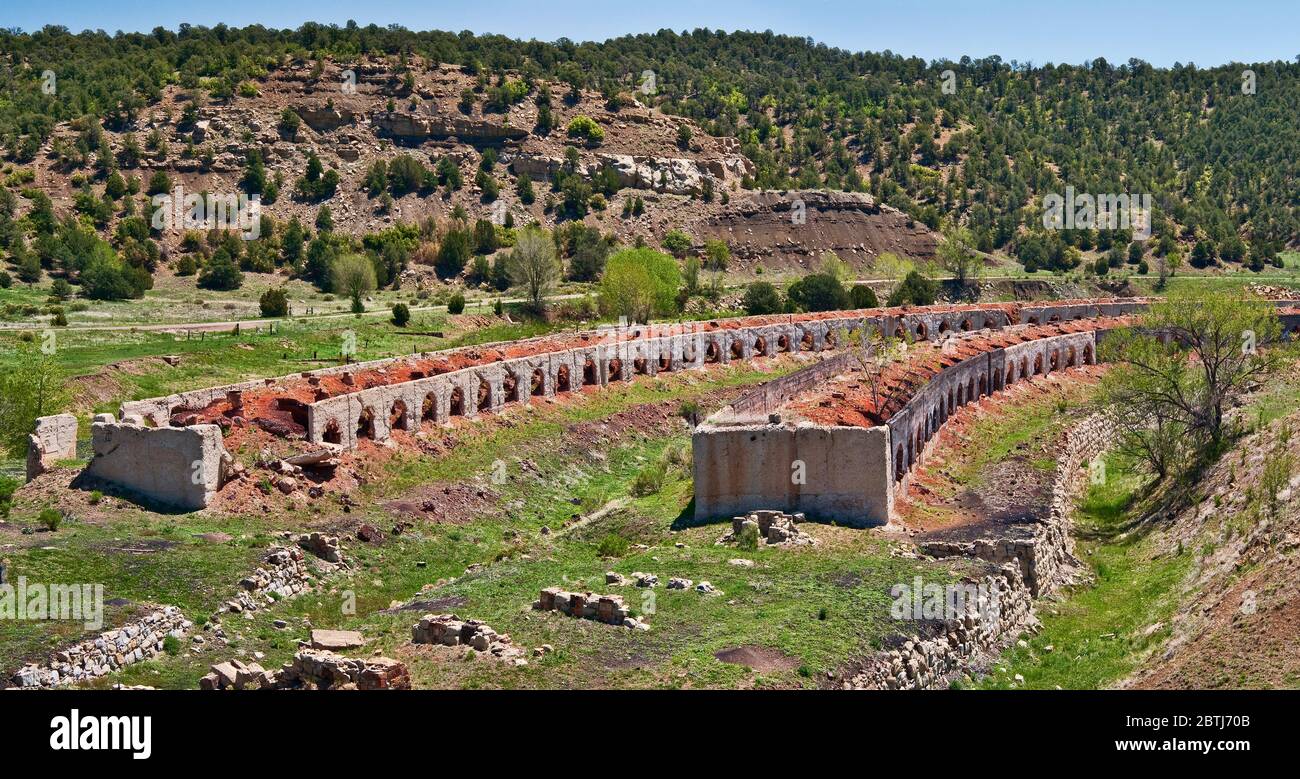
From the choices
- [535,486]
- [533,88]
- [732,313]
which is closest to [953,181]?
[533,88]

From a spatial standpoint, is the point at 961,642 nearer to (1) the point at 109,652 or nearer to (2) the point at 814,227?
(1) the point at 109,652

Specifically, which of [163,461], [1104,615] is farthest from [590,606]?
[163,461]

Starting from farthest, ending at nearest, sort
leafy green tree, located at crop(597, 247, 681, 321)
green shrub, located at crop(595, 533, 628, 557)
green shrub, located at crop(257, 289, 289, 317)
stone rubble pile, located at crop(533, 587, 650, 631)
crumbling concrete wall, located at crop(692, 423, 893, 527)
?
leafy green tree, located at crop(597, 247, 681, 321), green shrub, located at crop(257, 289, 289, 317), crumbling concrete wall, located at crop(692, 423, 893, 527), green shrub, located at crop(595, 533, 628, 557), stone rubble pile, located at crop(533, 587, 650, 631)

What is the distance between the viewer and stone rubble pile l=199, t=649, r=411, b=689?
20156mm

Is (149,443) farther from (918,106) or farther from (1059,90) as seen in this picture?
(1059,90)

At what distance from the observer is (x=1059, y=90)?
538 ft

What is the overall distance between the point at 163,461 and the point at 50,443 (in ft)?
13.1

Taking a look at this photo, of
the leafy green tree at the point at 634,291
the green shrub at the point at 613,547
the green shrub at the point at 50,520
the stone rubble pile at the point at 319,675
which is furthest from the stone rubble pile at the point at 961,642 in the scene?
the leafy green tree at the point at 634,291

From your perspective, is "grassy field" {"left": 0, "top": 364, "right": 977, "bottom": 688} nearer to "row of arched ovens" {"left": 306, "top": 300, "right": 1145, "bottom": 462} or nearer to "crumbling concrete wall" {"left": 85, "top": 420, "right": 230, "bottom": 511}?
"crumbling concrete wall" {"left": 85, "top": 420, "right": 230, "bottom": 511}

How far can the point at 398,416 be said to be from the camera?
128 ft

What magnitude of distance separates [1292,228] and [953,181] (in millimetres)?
27020

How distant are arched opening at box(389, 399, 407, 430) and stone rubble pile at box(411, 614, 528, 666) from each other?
16221 mm

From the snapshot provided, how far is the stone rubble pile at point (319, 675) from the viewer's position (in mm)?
20156

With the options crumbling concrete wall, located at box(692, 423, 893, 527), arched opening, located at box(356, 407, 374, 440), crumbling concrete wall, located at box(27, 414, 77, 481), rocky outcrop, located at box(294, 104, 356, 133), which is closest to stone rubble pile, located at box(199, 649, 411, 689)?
crumbling concrete wall, located at box(692, 423, 893, 527)
